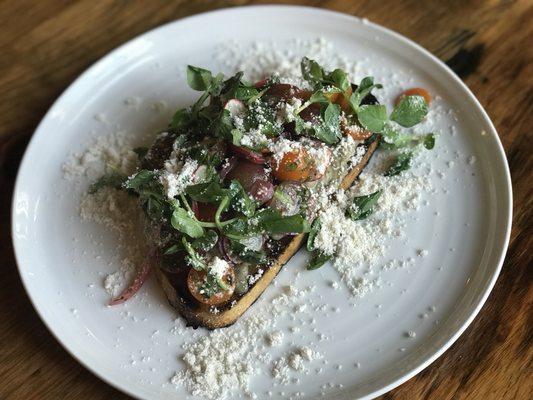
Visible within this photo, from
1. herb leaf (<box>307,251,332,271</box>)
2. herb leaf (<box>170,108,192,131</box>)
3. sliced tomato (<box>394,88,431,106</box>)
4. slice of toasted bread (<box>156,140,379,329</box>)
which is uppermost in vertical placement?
sliced tomato (<box>394,88,431,106</box>)

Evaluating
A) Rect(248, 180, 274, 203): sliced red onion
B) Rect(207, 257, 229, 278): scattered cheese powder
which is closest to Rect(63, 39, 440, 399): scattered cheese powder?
Rect(207, 257, 229, 278): scattered cheese powder

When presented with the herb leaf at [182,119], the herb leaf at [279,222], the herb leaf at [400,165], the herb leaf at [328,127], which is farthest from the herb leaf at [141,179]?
the herb leaf at [400,165]

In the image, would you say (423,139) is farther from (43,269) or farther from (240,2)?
(43,269)

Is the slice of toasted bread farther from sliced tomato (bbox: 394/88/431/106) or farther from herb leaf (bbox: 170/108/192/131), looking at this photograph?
sliced tomato (bbox: 394/88/431/106)

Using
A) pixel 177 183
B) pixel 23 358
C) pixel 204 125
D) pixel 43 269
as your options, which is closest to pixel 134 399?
pixel 23 358

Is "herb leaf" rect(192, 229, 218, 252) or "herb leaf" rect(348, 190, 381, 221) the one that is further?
"herb leaf" rect(348, 190, 381, 221)
